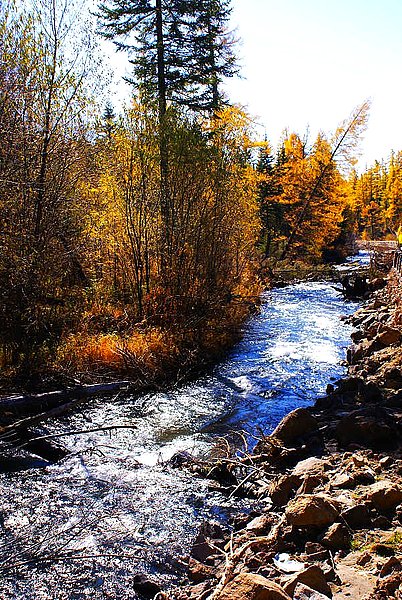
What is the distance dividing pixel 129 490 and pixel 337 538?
242cm

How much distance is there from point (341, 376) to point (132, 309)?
4.85 metres

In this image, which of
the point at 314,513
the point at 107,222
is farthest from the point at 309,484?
the point at 107,222

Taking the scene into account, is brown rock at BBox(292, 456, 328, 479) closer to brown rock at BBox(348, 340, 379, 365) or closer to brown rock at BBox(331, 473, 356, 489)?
brown rock at BBox(331, 473, 356, 489)

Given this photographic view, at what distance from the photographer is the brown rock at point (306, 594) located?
287 cm

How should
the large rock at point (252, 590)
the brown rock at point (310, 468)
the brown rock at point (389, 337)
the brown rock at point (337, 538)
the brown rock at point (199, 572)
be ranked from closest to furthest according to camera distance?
the large rock at point (252, 590) < the brown rock at point (337, 538) < the brown rock at point (199, 572) < the brown rock at point (310, 468) < the brown rock at point (389, 337)

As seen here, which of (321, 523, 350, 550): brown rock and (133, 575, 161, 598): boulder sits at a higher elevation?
(321, 523, 350, 550): brown rock

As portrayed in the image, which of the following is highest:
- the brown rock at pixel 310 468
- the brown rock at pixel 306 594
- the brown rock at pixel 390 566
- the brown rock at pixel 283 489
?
the brown rock at pixel 390 566

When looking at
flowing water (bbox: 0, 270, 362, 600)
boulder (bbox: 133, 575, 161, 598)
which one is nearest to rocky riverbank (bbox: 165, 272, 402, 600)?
boulder (bbox: 133, 575, 161, 598)

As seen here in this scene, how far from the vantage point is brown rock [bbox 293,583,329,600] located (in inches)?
113

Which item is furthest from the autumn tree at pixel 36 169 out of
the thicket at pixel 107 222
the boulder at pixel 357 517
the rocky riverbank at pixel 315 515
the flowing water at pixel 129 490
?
the boulder at pixel 357 517

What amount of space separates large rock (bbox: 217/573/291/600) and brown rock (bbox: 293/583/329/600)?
21 cm

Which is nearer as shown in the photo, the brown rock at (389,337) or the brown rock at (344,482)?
the brown rock at (344,482)

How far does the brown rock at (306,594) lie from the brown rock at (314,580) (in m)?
0.04

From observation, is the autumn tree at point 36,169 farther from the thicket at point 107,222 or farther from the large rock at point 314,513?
the large rock at point 314,513
